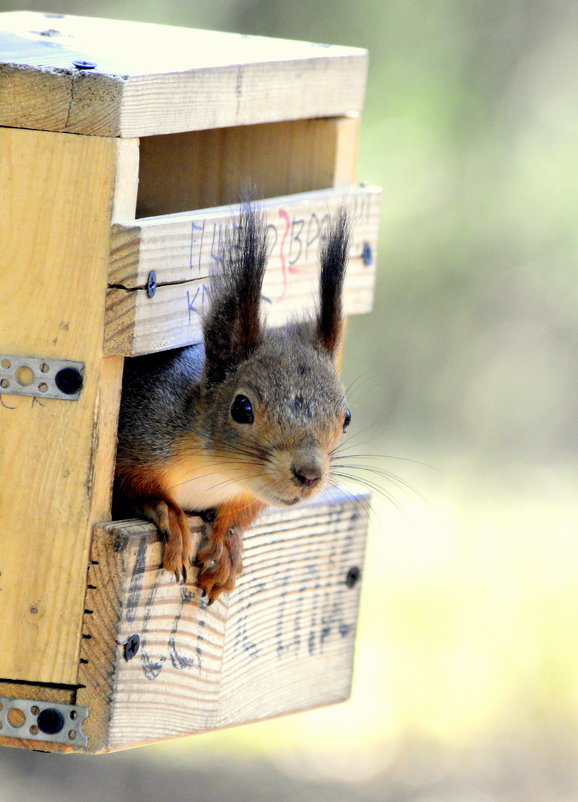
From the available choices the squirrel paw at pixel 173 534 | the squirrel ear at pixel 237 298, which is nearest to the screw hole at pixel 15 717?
the squirrel paw at pixel 173 534

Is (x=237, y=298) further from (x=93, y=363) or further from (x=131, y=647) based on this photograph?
(x=131, y=647)

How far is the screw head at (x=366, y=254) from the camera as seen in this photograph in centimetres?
308

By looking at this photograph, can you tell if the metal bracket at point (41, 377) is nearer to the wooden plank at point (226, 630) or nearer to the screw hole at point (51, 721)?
the wooden plank at point (226, 630)

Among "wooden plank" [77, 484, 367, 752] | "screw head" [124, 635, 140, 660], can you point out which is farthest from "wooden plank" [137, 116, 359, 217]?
"screw head" [124, 635, 140, 660]

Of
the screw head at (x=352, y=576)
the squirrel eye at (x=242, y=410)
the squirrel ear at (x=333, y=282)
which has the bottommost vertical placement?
the screw head at (x=352, y=576)

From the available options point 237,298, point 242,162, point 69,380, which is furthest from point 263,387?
point 242,162

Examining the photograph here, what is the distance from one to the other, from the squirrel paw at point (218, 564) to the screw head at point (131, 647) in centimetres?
21

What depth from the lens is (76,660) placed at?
2.31 meters

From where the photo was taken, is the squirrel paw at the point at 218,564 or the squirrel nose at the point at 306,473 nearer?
the squirrel nose at the point at 306,473

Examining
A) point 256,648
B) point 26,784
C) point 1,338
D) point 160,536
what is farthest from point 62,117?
point 26,784

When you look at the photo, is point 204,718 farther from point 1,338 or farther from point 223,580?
point 1,338

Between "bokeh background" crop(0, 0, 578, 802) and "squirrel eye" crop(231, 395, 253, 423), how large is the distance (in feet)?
11.7

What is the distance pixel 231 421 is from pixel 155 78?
624 mm

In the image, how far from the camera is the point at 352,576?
303 centimetres
